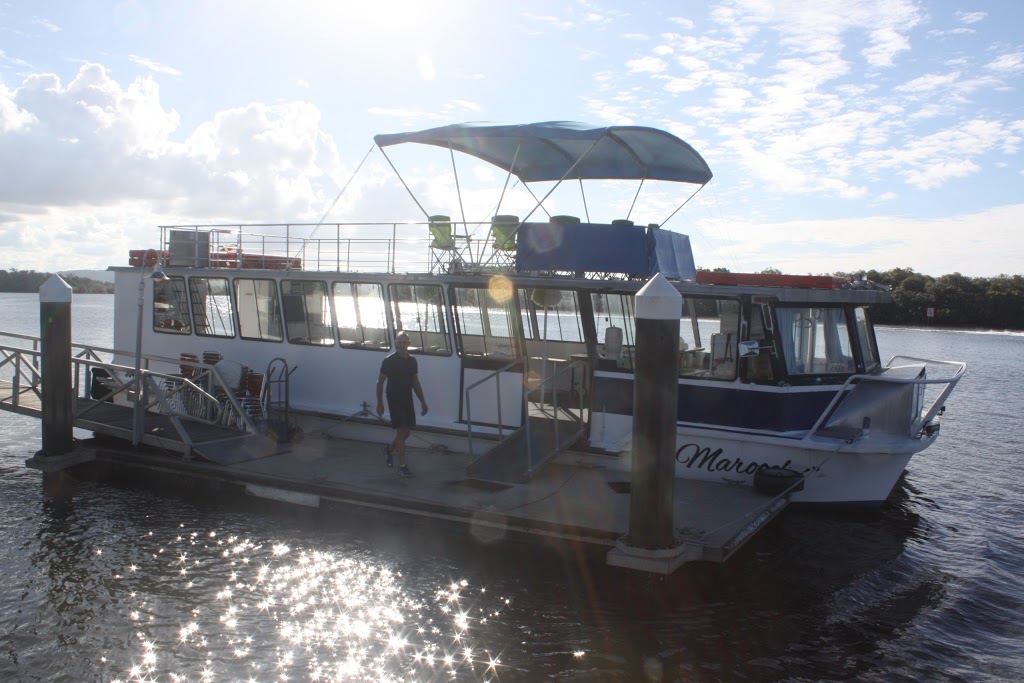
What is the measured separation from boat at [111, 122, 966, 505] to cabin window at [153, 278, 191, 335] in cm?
70

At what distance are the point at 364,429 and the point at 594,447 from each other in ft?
13.9

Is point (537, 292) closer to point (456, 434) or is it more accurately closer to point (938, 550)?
point (456, 434)

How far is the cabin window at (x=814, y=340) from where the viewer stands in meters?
11.1

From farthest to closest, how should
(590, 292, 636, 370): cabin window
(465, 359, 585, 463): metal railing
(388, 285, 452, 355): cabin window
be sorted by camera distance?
(388, 285, 452, 355): cabin window → (590, 292, 636, 370): cabin window → (465, 359, 585, 463): metal railing

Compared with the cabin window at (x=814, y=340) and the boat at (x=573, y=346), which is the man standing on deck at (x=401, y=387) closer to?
the boat at (x=573, y=346)

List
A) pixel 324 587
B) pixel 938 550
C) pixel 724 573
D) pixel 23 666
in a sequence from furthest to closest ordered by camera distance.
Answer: pixel 938 550 < pixel 724 573 < pixel 324 587 < pixel 23 666

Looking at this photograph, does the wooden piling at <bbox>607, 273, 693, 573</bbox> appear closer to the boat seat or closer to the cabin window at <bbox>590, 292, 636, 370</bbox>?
the cabin window at <bbox>590, 292, 636, 370</bbox>

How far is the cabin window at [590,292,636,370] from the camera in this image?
11.8 metres

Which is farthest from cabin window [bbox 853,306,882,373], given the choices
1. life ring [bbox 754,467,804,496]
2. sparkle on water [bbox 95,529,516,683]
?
sparkle on water [bbox 95,529,516,683]

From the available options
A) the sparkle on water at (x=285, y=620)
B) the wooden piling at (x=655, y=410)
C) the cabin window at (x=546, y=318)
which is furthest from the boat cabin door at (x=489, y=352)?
the wooden piling at (x=655, y=410)

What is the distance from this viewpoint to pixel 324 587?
8984 millimetres

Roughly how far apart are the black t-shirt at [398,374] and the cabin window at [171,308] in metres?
6.76

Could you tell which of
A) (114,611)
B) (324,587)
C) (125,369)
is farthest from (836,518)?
(125,369)

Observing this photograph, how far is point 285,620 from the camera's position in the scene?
8.15m
